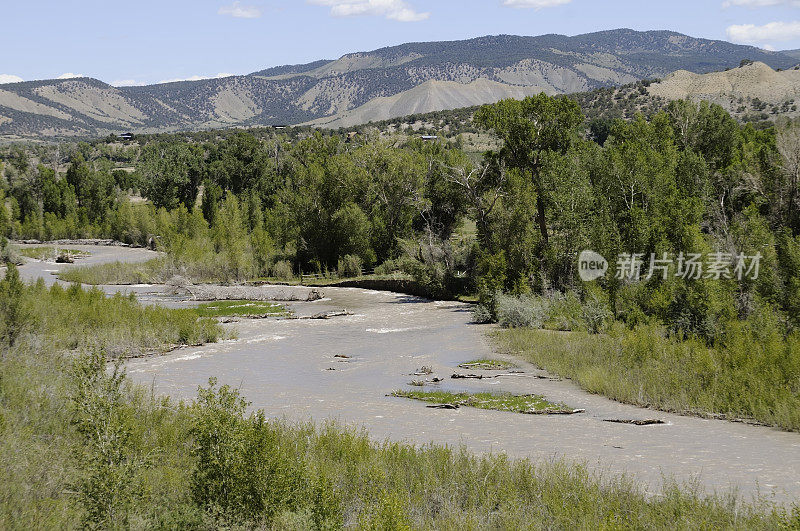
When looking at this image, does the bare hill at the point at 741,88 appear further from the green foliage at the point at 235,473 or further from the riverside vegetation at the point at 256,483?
the green foliage at the point at 235,473

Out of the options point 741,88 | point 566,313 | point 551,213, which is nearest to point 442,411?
point 566,313

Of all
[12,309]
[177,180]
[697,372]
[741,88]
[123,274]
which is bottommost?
[123,274]

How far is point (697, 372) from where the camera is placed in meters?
18.2

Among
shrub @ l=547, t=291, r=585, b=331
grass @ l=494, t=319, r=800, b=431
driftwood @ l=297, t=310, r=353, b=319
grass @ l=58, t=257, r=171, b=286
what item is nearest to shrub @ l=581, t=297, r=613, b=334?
shrub @ l=547, t=291, r=585, b=331

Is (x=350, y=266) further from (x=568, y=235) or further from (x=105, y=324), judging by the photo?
(x=105, y=324)

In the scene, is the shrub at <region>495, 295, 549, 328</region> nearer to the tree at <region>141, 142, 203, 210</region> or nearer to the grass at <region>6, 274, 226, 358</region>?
the grass at <region>6, 274, 226, 358</region>

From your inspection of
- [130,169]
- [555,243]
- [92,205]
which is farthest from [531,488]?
[130,169]

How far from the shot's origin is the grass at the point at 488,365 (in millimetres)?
23172

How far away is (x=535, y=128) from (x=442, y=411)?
25.5 m

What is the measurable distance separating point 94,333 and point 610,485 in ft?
72.7

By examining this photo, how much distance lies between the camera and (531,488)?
10.4 meters

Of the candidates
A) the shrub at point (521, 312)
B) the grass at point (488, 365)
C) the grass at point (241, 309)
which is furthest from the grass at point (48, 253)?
the grass at point (488, 365)

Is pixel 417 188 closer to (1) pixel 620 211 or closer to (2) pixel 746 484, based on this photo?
(1) pixel 620 211

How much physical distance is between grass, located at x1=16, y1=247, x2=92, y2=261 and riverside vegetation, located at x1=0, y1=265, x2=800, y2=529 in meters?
64.9
